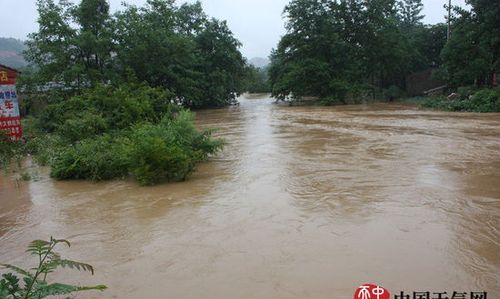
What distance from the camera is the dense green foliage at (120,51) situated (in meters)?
22.0

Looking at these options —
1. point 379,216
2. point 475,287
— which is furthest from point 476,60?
point 475,287

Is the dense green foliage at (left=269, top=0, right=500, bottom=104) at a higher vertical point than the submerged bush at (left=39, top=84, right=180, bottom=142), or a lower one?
higher

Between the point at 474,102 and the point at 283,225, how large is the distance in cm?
2159

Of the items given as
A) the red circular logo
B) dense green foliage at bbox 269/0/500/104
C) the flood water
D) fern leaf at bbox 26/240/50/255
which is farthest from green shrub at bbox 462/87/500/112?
fern leaf at bbox 26/240/50/255

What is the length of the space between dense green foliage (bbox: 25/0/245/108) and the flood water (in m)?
9.52

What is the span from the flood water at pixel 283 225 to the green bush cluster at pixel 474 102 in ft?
42.8

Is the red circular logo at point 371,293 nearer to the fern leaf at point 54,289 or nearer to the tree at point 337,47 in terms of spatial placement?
the fern leaf at point 54,289

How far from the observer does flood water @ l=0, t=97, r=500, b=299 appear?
4.39 m

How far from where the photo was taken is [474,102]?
A: 23.7 m

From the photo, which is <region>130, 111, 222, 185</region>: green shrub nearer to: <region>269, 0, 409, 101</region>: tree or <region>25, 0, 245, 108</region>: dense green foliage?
<region>25, 0, 245, 108</region>: dense green foliage

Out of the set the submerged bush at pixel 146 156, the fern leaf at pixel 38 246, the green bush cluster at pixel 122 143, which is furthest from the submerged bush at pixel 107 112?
the fern leaf at pixel 38 246

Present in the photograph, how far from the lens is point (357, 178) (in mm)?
8594

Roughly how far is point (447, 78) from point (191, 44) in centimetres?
1737

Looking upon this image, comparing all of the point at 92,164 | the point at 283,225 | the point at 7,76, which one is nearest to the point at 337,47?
the point at 7,76
